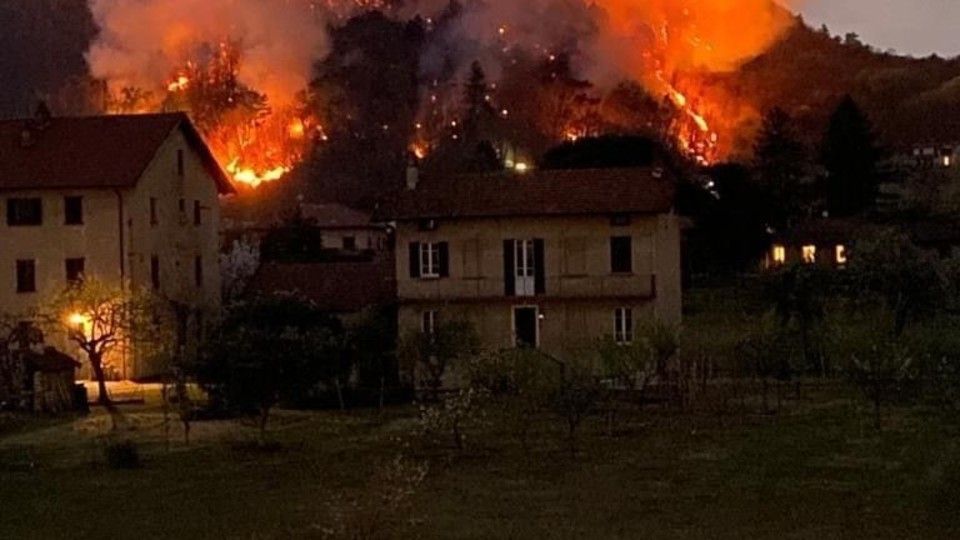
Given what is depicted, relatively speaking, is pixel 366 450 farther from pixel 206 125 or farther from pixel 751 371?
pixel 206 125

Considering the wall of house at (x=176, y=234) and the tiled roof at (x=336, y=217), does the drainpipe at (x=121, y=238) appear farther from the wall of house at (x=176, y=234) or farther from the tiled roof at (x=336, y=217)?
the tiled roof at (x=336, y=217)

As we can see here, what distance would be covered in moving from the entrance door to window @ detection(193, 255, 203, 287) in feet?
53.9

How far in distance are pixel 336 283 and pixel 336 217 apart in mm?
42686

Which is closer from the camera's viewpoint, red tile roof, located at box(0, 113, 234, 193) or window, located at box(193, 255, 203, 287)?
red tile roof, located at box(0, 113, 234, 193)

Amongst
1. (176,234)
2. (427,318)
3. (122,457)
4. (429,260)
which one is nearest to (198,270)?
(176,234)

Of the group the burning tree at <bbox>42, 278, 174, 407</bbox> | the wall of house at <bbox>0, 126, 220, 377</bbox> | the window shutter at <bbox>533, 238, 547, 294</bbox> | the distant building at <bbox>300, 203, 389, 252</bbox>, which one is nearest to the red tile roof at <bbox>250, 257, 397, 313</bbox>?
the wall of house at <bbox>0, 126, 220, 377</bbox>

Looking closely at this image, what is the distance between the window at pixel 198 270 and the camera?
5791 centimetres

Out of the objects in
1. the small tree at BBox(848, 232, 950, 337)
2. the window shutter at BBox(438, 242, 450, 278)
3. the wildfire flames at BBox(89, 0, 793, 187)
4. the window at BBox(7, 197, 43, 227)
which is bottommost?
the small tree at BBox(848, 232, 950, 337)

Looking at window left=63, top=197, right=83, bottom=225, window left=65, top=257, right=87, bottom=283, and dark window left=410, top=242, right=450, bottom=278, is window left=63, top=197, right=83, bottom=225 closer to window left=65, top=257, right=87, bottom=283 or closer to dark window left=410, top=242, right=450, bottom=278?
window left=65, top=257, right=87, bottom=283

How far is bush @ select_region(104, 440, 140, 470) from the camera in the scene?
28.8 metres

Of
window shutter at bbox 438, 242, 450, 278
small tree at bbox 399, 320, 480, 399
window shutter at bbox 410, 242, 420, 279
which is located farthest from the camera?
window shutter at bbox 410, 242, 420, 279

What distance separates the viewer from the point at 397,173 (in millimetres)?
122188

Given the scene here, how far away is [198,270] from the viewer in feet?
191

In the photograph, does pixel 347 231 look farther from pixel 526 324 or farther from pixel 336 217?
pixel 526 324
